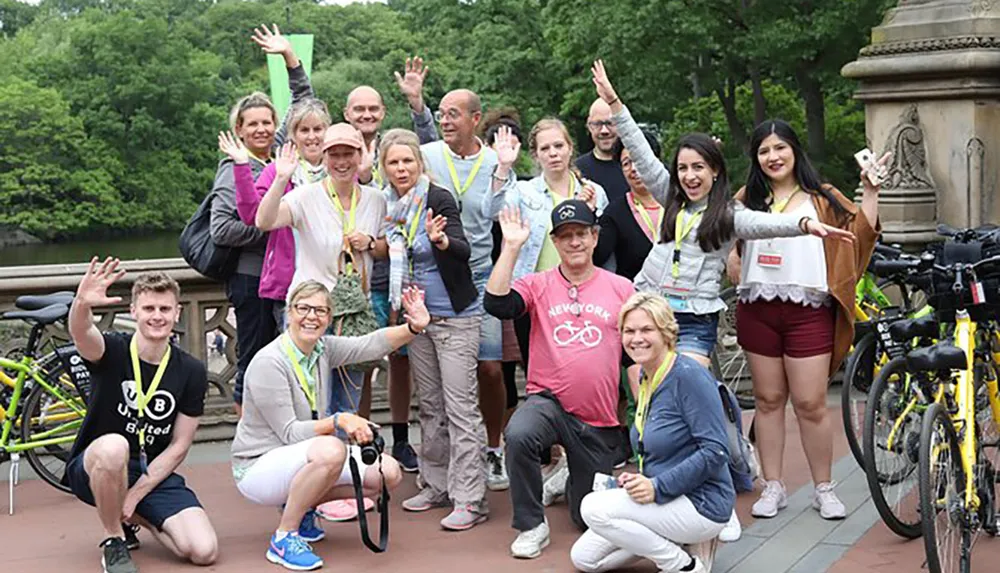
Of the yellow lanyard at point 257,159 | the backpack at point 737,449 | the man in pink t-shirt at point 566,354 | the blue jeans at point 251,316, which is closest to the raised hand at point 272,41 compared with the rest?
the yellow lanyard at point 257,159

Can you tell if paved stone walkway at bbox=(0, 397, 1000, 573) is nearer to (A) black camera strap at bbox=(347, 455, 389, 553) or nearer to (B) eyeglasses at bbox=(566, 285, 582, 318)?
(A) black camera strap at bbox=(347, 455, 389, 553)

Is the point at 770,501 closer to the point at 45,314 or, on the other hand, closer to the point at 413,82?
the point at 413,82

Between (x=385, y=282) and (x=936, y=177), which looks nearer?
(x=385, y=282)

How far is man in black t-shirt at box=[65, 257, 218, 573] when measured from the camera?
619cm

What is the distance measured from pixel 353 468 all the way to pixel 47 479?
220 centimetres

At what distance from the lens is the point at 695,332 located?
6742 millimetres

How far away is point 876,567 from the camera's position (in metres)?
6.06

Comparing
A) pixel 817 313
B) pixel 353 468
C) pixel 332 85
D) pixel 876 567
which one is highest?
pixel 332 85

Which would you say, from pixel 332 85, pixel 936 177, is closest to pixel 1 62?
pixel 332 85

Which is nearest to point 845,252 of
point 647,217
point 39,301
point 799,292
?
point 799,292

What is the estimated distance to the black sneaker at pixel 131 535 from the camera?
21.4 ft

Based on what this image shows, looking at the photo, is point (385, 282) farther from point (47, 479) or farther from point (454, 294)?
point (47, 479)

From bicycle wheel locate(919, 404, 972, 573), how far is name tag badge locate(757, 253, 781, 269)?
1.35m

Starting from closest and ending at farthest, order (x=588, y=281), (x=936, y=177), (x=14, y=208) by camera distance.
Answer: (x=588, y=281)
(x=936, y=177)
(x=14, y=208)
